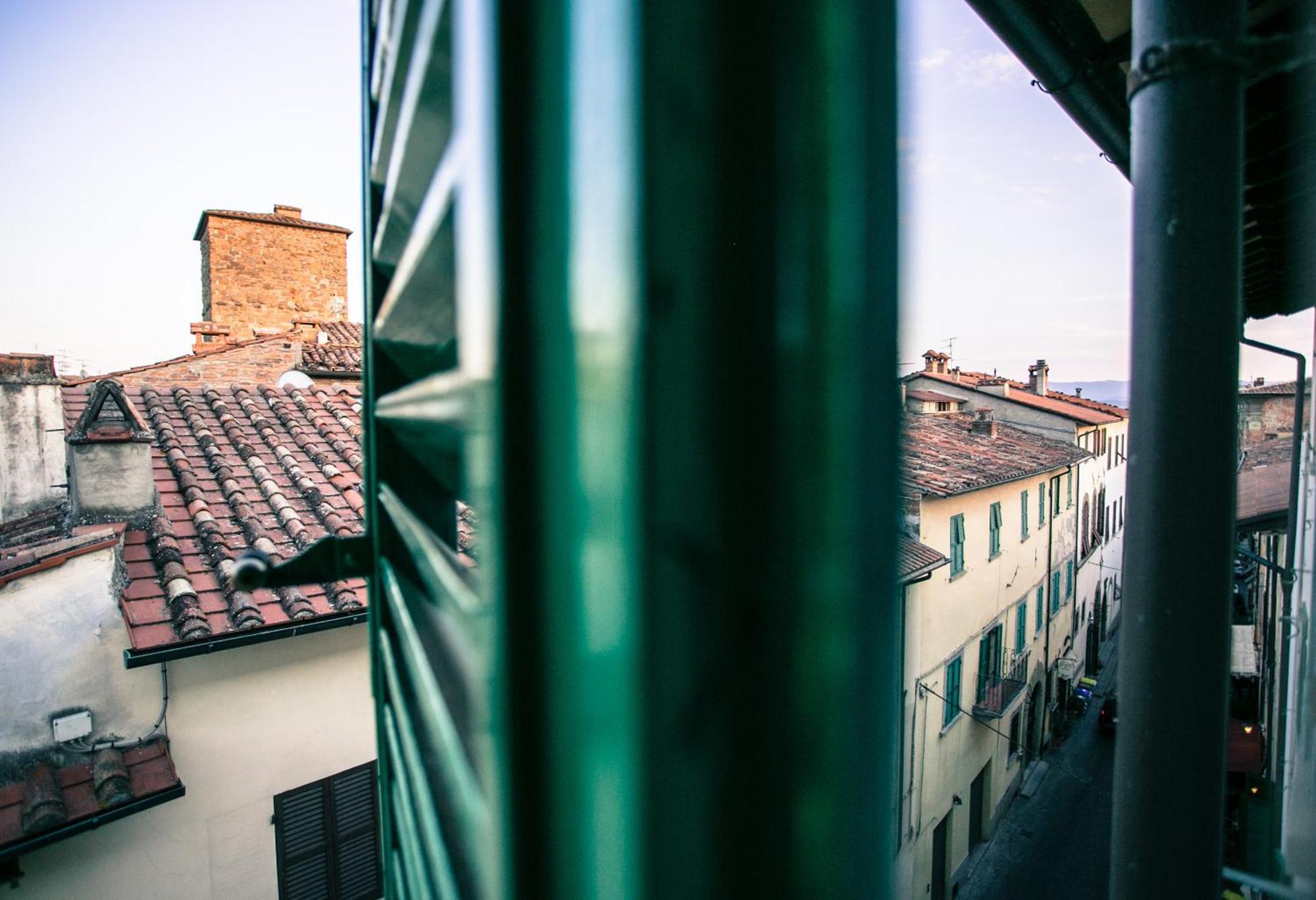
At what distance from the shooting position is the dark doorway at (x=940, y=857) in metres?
10.1

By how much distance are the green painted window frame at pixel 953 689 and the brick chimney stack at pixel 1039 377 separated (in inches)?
464

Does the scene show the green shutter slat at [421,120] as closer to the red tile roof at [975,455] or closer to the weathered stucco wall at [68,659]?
the weathered stucco wall at [68,659]

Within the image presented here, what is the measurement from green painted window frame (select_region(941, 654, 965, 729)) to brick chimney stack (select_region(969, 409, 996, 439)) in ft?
14.9

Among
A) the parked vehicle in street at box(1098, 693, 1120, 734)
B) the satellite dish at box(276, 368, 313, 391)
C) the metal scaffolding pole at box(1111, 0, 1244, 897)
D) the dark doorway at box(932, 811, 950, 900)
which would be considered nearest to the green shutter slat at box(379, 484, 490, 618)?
the metal scaffolding pole at box(1111, 0, 1244, 897)

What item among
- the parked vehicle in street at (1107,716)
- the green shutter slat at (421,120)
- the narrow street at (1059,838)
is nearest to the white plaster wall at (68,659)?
the green shutter slat at (421,120)

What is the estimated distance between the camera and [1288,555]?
11.4 feet

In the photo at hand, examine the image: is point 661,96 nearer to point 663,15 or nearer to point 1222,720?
point 663,15

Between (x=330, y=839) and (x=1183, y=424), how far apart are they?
5.11 m

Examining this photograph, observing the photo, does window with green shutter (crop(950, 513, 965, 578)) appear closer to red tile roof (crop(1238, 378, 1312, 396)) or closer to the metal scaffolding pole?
red tile roof (crop(1238, 378, 1312, 396))

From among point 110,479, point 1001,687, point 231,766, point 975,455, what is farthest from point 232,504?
point 1001,687

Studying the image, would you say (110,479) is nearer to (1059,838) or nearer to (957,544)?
(957,544)

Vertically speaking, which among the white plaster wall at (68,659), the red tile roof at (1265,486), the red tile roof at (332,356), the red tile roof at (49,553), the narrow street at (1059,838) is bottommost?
the narrow street at (1059,838)

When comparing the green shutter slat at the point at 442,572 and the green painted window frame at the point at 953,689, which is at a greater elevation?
the green shutter slat at the point at 442,572

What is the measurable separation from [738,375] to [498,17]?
0.58 ft
